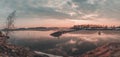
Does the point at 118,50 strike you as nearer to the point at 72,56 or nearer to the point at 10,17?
the point at 72,56

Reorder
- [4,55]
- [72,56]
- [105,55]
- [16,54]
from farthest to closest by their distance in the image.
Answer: [72,56] < [105,55] < [16,54] < [4,55]

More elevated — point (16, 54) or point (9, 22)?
point (9, 22)

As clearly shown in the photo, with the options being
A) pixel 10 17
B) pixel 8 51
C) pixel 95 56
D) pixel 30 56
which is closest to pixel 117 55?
pixel 95 56

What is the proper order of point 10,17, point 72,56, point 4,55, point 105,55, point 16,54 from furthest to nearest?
point 72,56, point 10,17, point 105,55, point 16,54, point 4,55

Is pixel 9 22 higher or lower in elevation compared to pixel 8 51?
higher

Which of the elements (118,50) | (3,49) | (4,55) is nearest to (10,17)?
(3,49)

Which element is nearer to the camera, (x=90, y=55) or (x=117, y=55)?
(x=117, y=55)

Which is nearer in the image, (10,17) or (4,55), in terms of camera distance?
(4,55)

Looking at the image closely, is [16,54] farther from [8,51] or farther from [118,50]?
[118,50]

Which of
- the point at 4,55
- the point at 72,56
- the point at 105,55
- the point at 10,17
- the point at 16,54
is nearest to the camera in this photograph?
the point at 4,55
